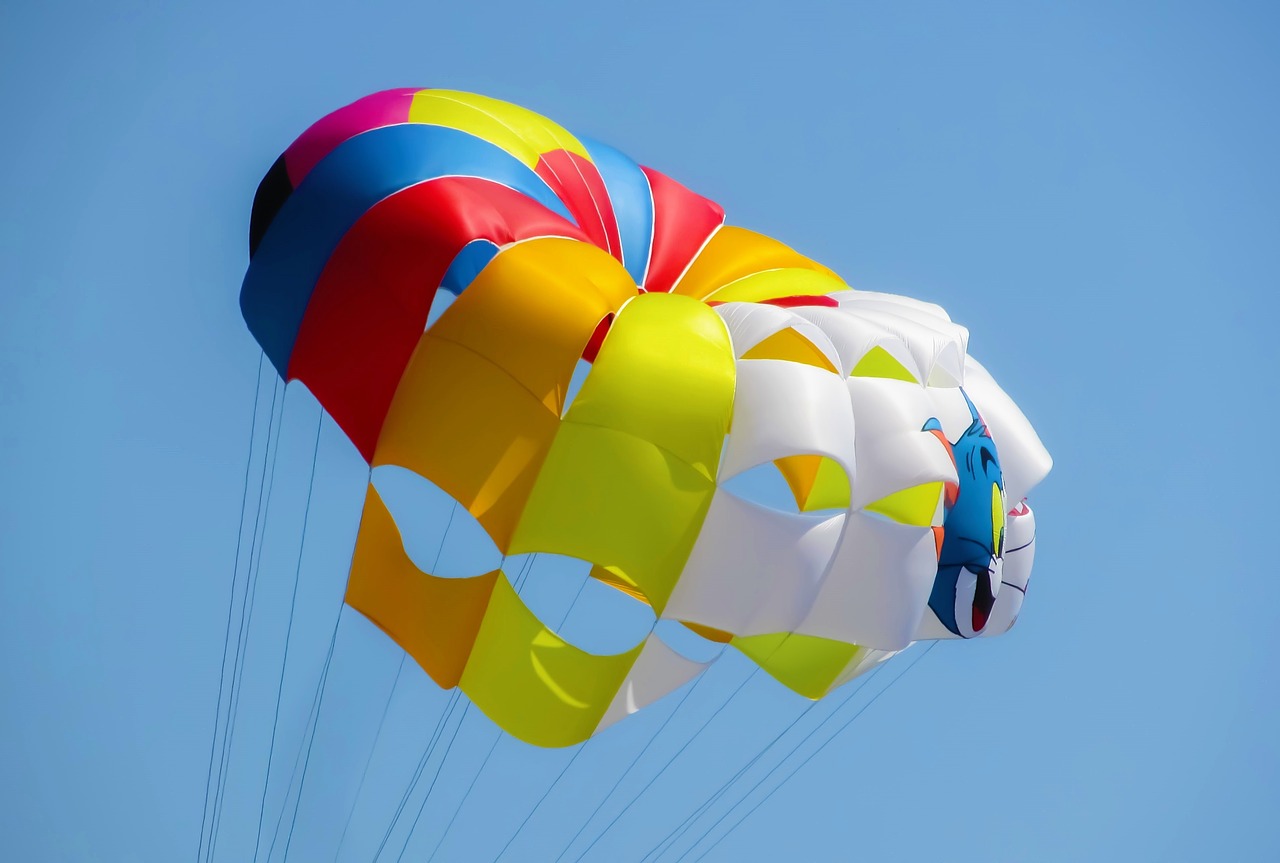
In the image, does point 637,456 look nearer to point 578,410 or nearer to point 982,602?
point 578,410

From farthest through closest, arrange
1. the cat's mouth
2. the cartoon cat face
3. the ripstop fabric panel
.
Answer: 1. the cat's mouth
2. the cartoon cat face
3. the ripstop fabric panel

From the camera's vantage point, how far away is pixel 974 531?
10.7m

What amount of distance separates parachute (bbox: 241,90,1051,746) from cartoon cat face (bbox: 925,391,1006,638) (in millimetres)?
20

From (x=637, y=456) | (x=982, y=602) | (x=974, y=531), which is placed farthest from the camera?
(x=982, y=602)

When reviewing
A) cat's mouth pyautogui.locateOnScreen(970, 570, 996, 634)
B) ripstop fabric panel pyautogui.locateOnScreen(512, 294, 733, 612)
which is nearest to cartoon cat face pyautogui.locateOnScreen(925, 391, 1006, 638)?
cat's mouth pyautogui.locateOnScreen(970, 570, 996, 634)

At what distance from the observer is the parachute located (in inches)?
365

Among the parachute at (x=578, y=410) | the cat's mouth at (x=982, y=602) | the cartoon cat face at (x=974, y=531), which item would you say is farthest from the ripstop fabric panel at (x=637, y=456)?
the cat's mouth at (x=982, y=602)

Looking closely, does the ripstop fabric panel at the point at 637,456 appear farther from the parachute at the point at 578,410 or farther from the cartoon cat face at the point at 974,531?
the cartoon cat face at the point at 974,531

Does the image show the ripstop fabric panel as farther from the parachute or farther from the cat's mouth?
the cat's mouth

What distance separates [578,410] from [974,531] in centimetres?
307

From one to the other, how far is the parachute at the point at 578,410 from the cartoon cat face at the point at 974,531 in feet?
0.07

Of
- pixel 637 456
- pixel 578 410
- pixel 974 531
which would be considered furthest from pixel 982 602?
pixel 578 410

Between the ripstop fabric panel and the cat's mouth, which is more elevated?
the ripstop fabric panel

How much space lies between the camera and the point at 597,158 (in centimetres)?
1153
